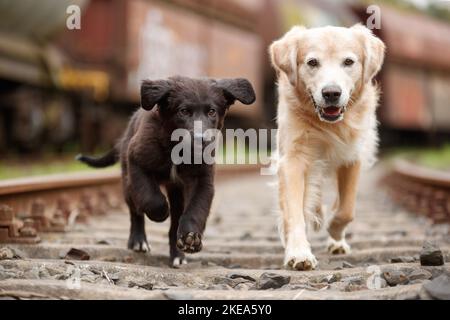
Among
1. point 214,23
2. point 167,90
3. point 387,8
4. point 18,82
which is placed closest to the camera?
point 167,90

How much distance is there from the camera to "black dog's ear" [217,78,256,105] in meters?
4.31

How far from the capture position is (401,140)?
859 inches

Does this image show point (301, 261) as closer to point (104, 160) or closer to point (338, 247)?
point (338, 247)

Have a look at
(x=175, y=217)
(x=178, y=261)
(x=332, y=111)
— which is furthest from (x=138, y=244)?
(x=332, y=111)

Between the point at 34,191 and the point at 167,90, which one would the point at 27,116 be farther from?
the point at 167,90

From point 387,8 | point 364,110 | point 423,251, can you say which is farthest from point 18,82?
point 387,8

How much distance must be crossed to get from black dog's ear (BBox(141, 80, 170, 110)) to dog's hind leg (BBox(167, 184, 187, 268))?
2.16ft

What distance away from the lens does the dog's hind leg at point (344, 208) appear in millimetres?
4996

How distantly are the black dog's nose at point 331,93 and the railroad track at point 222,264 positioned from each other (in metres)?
0.93

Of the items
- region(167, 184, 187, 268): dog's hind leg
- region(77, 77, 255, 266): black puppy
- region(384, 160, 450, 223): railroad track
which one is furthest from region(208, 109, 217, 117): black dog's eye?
region(384, 160, 450, 223): railroad track

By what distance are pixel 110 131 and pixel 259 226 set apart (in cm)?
680

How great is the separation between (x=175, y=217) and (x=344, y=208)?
44.5 inches

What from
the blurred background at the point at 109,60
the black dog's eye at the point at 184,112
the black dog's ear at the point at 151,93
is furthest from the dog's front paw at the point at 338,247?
the blurred background at the point at 109,60

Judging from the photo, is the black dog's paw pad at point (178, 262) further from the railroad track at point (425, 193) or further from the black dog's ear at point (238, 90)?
the railroad track at point (425, 193)
